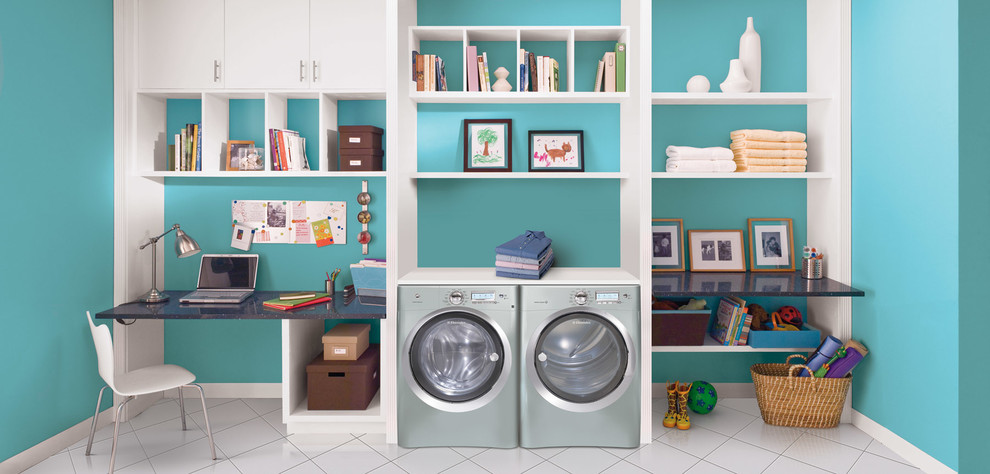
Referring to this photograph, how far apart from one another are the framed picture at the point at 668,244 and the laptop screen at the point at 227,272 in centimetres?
233

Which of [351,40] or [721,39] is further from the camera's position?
[721,39]

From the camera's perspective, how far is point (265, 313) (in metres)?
2.70

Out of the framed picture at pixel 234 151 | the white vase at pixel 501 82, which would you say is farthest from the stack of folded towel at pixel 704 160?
the framed picture at pixel 234 151

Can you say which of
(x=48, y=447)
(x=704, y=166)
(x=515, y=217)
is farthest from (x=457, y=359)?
(x=48, y=447)

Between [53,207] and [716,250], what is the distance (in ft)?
11.2

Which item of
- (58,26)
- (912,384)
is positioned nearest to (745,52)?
(912,384)

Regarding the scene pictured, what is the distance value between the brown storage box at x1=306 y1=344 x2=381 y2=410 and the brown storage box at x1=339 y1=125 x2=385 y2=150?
115 centimetres

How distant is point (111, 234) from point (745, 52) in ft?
11.7

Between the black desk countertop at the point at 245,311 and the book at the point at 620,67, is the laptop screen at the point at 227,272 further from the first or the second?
the book at the point at 620,67

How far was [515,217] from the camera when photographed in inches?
131

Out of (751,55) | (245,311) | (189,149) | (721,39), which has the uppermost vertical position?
(721,39)

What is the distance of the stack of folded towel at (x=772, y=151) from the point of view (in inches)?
119

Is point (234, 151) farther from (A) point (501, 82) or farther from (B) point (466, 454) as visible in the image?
(B) point (466, 454)

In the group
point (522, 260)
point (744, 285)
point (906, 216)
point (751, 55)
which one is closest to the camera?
point (906, 216)
